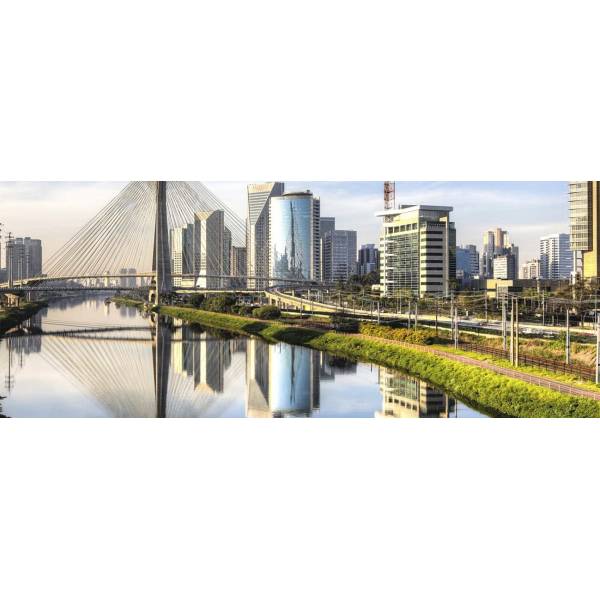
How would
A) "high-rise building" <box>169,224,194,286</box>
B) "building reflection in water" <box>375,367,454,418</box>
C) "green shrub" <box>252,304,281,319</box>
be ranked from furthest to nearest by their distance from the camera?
"high-rise building" <box>169,224,194,286</box>, "green shrub" <box>252,304,281,319</box>, "building reflection in water" <box>375,367,454,418</box>

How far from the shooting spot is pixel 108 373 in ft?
27.7

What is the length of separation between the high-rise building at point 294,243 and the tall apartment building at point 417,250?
41.1 inches

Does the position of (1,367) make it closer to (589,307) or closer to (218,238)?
(218,238)

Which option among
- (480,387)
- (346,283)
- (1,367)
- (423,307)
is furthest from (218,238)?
(480,387)

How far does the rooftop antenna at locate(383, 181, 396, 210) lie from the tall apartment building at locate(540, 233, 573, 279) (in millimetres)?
2208

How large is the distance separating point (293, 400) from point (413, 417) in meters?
1.31

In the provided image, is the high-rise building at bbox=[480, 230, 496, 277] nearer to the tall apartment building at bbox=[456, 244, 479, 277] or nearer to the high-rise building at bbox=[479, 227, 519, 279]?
the high-rise building at bbox=[479, 227, 519, 279]

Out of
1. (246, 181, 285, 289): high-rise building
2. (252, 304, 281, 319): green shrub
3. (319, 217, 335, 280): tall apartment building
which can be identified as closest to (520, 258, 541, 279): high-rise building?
(319, 217, 335, 280): tall apartment building

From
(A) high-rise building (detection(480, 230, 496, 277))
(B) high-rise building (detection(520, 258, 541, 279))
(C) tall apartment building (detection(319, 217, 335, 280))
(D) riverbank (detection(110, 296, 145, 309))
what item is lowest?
(D) riverbank (detection(110, 296, 145, 309))

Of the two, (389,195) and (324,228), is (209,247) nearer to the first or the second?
(324,228)

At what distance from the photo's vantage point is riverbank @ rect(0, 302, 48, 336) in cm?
876

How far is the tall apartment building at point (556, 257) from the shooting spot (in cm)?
852

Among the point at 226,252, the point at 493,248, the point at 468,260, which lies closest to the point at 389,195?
the point at 493,248

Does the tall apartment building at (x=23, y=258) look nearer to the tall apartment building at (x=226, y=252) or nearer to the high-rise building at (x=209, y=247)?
the high-rise building at (x=209, y=247)
